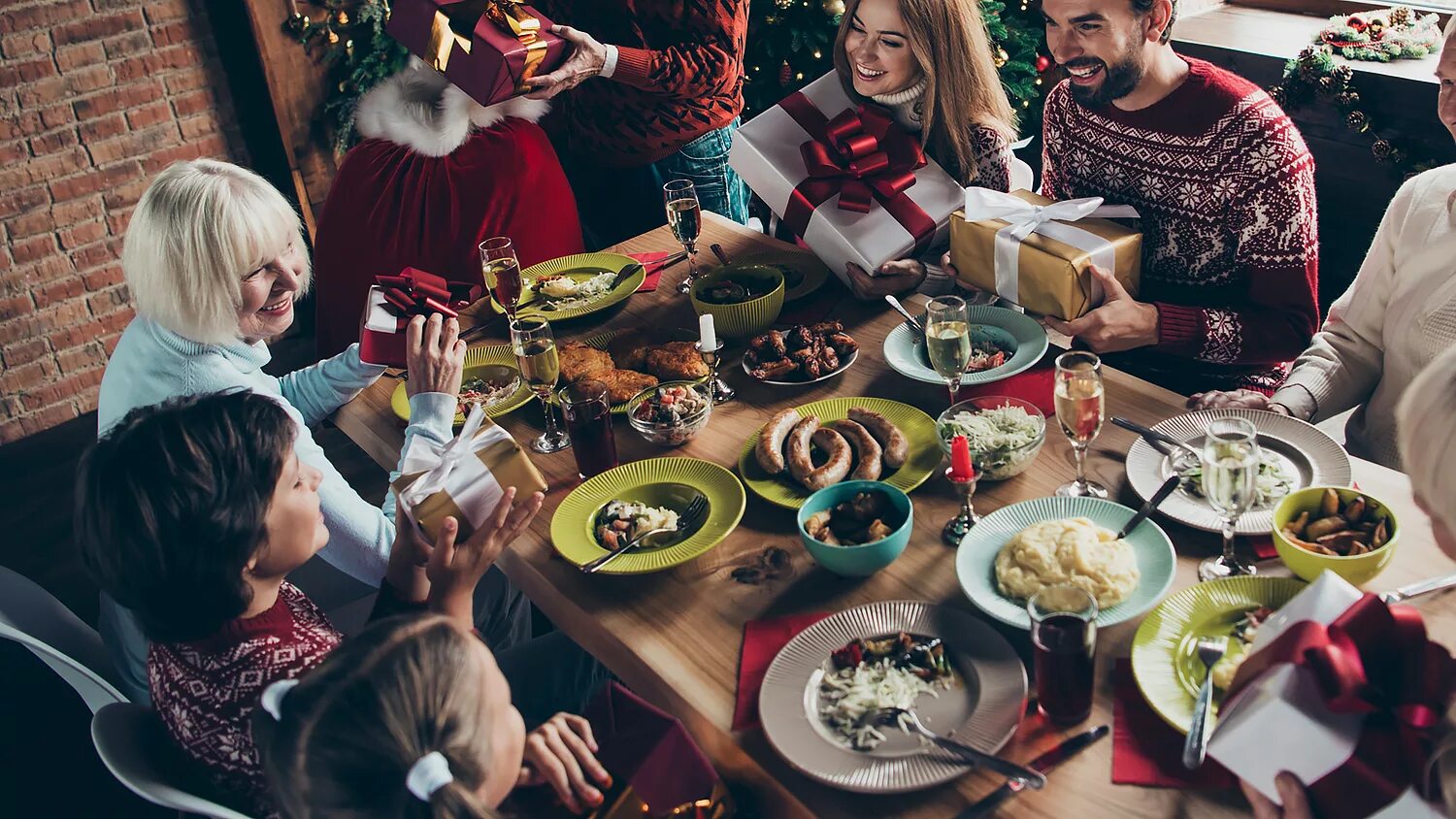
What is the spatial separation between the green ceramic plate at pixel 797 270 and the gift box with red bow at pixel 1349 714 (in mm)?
1424

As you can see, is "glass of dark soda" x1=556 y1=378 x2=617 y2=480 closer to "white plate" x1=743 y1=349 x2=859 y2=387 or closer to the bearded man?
"white plate" x1=743 y1=349 x2=859 y2=387

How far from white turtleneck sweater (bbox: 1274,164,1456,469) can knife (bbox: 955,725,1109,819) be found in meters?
0.96

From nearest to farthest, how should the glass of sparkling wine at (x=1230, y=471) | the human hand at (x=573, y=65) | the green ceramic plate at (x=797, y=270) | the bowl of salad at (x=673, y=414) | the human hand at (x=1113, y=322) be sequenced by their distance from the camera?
the glass of sparkling wine at (x=1230, y=471) → the bowl of salad at (x=673, y=414) → the human hand at (x=1113, y=322) → the green ceramic plate at (x=797, y=270) → the human hand at (x=573, y=65)

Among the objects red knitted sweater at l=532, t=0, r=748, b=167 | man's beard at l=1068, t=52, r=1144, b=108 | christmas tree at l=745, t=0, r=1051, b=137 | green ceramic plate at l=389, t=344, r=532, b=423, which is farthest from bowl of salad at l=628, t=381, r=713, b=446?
christmas tree at l=745, t=0, r=1051, b=137

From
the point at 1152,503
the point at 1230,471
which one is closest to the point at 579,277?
the point at 1152,503

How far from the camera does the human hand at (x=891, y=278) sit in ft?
7.41

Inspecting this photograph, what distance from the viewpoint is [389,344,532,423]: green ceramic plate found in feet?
6.85

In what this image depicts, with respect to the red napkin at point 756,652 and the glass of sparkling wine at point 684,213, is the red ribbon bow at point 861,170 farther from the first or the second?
the red napkin at point 756,652

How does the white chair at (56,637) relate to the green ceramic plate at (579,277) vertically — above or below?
below

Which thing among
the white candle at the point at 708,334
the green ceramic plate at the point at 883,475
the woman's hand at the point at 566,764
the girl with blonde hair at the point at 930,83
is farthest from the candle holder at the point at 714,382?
the woman's hand at the point at 566,764

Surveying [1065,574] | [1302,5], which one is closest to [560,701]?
[1065,574]

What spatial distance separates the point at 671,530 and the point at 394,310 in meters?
0.84

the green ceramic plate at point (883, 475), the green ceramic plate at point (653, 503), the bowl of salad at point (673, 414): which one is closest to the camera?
the green ceramic plate at point (653, 503)

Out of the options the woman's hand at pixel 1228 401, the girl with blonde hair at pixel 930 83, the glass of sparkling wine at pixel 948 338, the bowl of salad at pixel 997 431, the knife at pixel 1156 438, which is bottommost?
the woman's hand at pixel 1228 401
